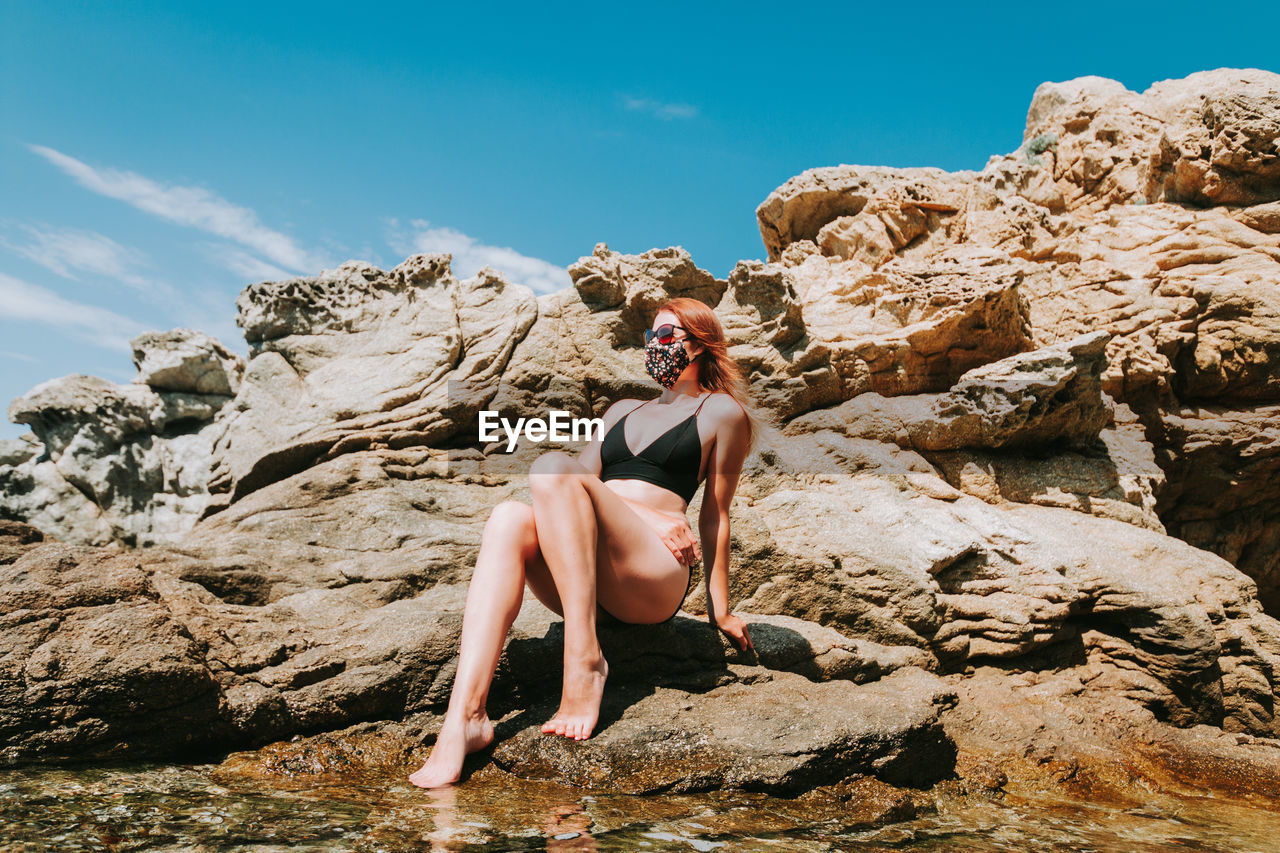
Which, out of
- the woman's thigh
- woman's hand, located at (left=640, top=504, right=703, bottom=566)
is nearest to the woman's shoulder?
woman's hand, located at (left=640, top=504, right=703, bottom=566)

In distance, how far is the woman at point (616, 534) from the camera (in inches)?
138

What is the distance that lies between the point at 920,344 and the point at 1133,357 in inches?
99.1

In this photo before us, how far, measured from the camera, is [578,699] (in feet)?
11.7

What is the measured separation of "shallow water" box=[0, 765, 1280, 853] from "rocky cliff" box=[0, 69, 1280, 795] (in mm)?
239

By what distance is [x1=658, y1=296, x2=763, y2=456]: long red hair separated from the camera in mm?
4660

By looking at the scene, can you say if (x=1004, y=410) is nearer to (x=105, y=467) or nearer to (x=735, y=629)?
(x=735, y=629)

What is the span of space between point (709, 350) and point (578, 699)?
6.97 feet

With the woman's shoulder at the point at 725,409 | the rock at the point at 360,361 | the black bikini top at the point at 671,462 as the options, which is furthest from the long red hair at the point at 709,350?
the rock at the point at 360,361

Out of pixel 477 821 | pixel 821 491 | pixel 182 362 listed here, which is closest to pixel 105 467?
pixel 182 362

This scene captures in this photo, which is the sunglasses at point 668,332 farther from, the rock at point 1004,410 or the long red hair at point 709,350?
the rock at point 1004,410

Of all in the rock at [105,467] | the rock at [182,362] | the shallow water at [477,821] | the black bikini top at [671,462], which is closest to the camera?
the shallow water at [477,821]

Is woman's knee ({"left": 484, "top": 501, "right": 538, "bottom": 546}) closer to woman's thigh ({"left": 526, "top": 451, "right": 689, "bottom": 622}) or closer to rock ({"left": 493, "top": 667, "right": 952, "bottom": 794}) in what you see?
woman's thigh ({"left": 526, "top": 451, "right": 689, "bottom": 622})

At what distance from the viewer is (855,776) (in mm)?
3590

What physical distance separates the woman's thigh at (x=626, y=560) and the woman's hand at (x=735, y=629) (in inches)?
12.1
